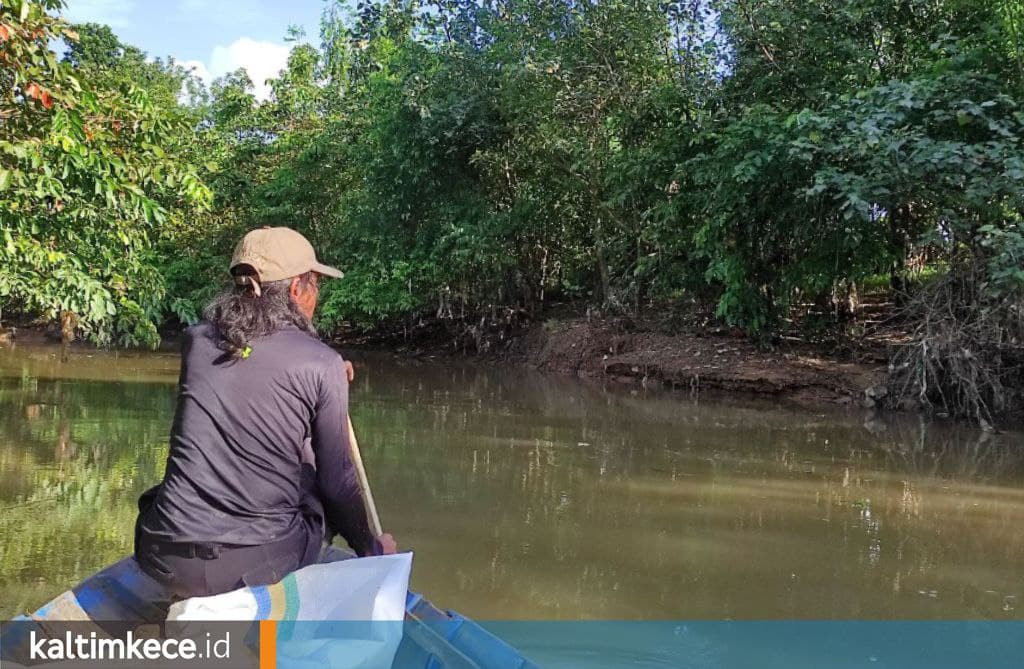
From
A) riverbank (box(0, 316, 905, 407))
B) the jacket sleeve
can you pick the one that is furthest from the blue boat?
riverbank (box(0, 316, 905, 407))

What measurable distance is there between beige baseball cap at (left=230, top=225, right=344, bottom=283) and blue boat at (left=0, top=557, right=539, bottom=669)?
91 cm

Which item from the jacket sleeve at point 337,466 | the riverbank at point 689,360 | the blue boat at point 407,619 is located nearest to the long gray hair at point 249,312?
the jacket sleeve at point 337,466

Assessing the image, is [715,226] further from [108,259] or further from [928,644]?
[928,644]

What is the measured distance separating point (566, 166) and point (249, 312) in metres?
14.4

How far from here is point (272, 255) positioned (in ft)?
7.91

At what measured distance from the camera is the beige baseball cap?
2.40 m

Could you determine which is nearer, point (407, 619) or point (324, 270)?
point (407, 619)

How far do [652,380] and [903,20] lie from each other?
635 cm

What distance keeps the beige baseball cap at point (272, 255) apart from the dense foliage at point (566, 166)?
298 cm

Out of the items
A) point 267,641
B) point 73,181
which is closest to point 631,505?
point 267,641

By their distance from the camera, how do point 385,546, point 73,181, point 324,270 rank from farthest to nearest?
point 73,181 < point 324,270 < point 385,546

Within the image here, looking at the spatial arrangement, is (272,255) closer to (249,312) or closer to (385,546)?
(249,312)

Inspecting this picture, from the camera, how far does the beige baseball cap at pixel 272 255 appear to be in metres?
2.40

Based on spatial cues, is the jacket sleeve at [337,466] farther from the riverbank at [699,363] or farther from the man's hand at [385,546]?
the riverbank at [699,363]
